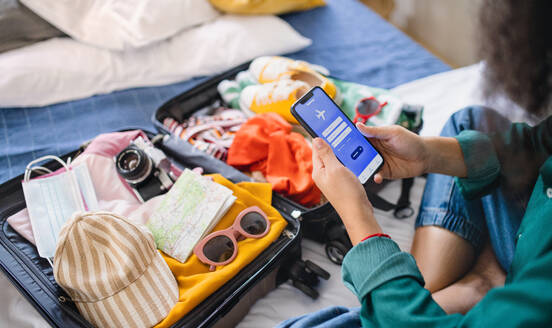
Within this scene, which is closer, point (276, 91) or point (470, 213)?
point (470, 213)

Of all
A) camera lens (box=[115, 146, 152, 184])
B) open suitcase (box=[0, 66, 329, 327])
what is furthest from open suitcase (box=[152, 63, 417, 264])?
camera lens (box=[115, 146, 152, 184])

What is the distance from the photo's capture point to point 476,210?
0.83 metres

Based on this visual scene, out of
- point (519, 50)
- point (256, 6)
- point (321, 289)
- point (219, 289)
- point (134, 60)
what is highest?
point (519, 50)

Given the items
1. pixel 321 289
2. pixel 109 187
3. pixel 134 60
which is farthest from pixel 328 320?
pixel 134 60

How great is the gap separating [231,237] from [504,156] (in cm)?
57

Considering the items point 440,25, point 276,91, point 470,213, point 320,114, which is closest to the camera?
point 320,114

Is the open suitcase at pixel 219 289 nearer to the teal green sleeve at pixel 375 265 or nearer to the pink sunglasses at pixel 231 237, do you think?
the pink sunglasses at pixel 231 237

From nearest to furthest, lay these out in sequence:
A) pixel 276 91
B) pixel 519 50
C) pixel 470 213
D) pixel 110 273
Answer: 1. pixel 519 50
2. pixel 110 273
3. pixel 470 213
4. pixel 276 91

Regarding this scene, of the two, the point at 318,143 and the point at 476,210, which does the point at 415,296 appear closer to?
the point at 318,143

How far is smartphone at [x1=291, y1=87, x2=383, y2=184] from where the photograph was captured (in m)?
0.72

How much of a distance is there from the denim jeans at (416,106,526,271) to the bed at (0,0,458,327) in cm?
12

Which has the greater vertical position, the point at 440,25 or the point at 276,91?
the point at 276,91

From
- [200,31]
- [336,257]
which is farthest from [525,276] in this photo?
[200,31]

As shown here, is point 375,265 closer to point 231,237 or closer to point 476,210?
point 231,237
